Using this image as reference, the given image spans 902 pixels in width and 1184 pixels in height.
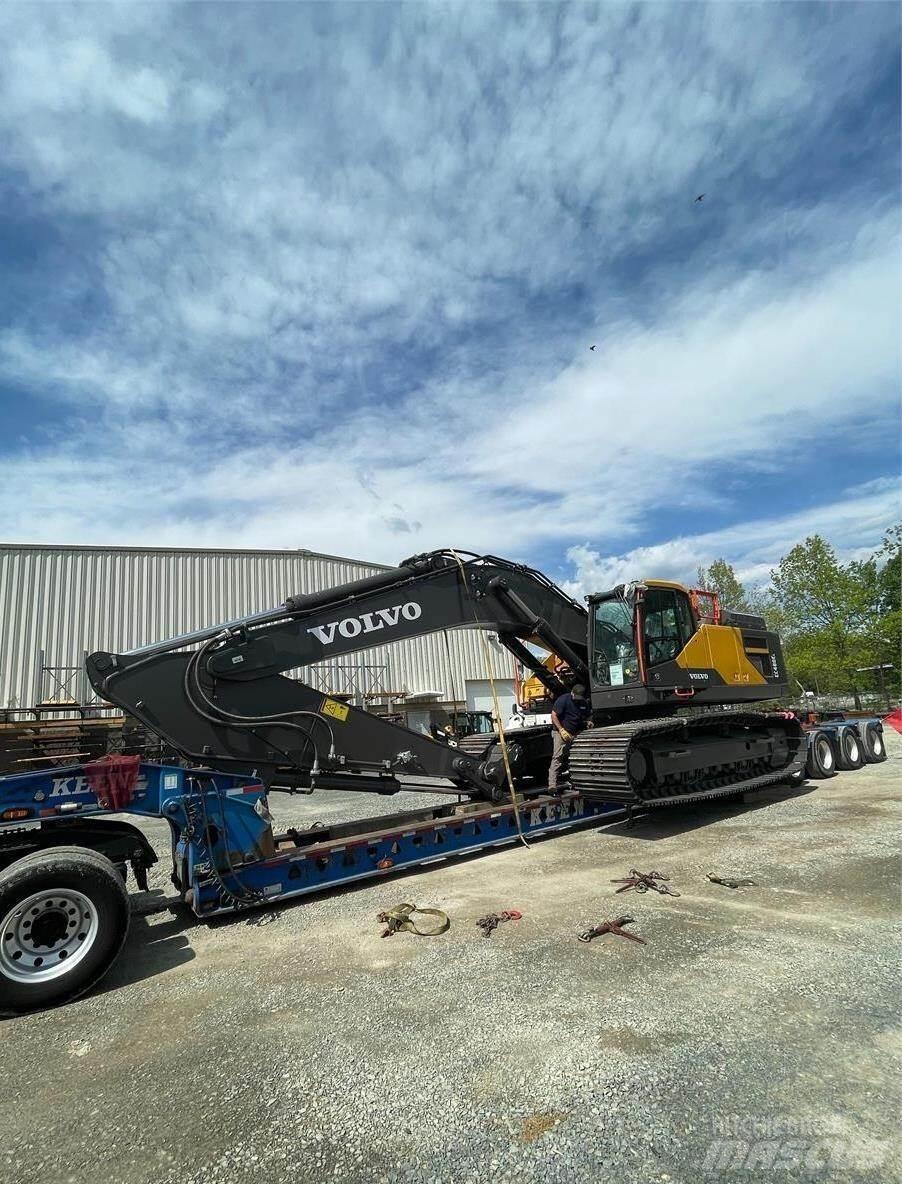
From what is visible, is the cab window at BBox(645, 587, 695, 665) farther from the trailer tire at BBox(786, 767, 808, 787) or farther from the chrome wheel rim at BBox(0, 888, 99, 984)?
the chrome wheel rim at BBox(0, 888, 99, 984)

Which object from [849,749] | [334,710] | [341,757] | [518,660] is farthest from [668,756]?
[849,749]

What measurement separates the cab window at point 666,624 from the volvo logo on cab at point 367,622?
326 cm

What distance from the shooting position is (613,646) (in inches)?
357

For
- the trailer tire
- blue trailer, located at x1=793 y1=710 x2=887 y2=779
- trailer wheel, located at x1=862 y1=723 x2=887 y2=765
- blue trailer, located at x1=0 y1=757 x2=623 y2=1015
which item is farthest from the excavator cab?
trailer wheel, located at x1=862 y1=723 x2=887 y2=765

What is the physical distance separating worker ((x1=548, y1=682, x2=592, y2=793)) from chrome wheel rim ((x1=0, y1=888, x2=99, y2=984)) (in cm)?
561

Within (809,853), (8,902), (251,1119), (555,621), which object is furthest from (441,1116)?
(555,621)

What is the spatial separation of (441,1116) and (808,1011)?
211 cm

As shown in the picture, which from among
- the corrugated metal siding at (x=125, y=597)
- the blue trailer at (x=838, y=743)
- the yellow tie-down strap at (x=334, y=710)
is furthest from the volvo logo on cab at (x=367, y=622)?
the corrugated metal siding at (x=125, y=597)

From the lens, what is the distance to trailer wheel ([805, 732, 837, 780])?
12516 mm

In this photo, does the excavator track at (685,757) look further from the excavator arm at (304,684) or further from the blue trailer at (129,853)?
the excavator arm at (304,684)

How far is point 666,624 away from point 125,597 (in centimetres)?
2190

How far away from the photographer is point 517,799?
8508mm

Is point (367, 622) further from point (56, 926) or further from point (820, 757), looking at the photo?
point (820, 757)

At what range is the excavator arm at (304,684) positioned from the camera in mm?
6238
